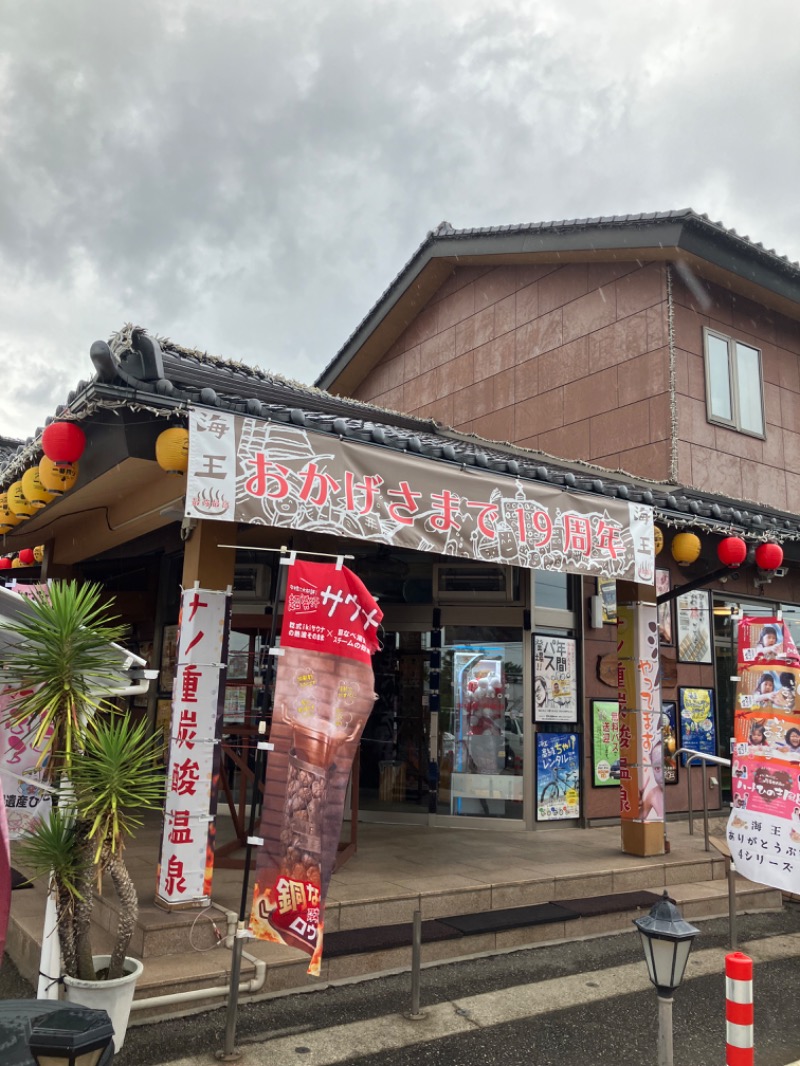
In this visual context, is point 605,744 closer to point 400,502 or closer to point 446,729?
point 446,729

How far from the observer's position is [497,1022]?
4.83m

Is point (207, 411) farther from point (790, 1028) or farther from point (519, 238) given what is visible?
point (519, 238)

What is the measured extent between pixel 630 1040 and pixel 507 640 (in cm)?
555

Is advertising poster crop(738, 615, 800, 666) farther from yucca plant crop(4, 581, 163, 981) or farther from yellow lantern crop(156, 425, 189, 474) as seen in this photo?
yucca plant crop(4, 581, 163, 981)

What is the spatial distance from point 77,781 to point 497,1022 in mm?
2951

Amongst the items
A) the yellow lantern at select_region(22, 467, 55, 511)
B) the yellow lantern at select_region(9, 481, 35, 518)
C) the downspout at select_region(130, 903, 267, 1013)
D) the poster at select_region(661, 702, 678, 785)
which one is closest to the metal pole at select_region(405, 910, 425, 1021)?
the downspout at select_region(130, 903, 267, 1013)

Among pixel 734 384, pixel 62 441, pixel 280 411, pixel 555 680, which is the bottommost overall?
pixel 555 680

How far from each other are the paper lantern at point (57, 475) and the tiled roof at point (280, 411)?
474 millimetres

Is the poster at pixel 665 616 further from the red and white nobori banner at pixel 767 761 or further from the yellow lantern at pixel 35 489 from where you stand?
the yellow lantern at pixel 35 489

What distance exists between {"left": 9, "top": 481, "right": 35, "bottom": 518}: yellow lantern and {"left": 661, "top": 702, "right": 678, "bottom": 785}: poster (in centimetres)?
818

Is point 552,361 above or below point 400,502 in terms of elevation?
above

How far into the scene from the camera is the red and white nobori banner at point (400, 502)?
5.37 m

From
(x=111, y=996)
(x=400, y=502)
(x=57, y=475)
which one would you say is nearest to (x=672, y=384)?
(x=400, y=502)

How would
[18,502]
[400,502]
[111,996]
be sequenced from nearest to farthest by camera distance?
[111,996]
[400,502]
[18,502]
